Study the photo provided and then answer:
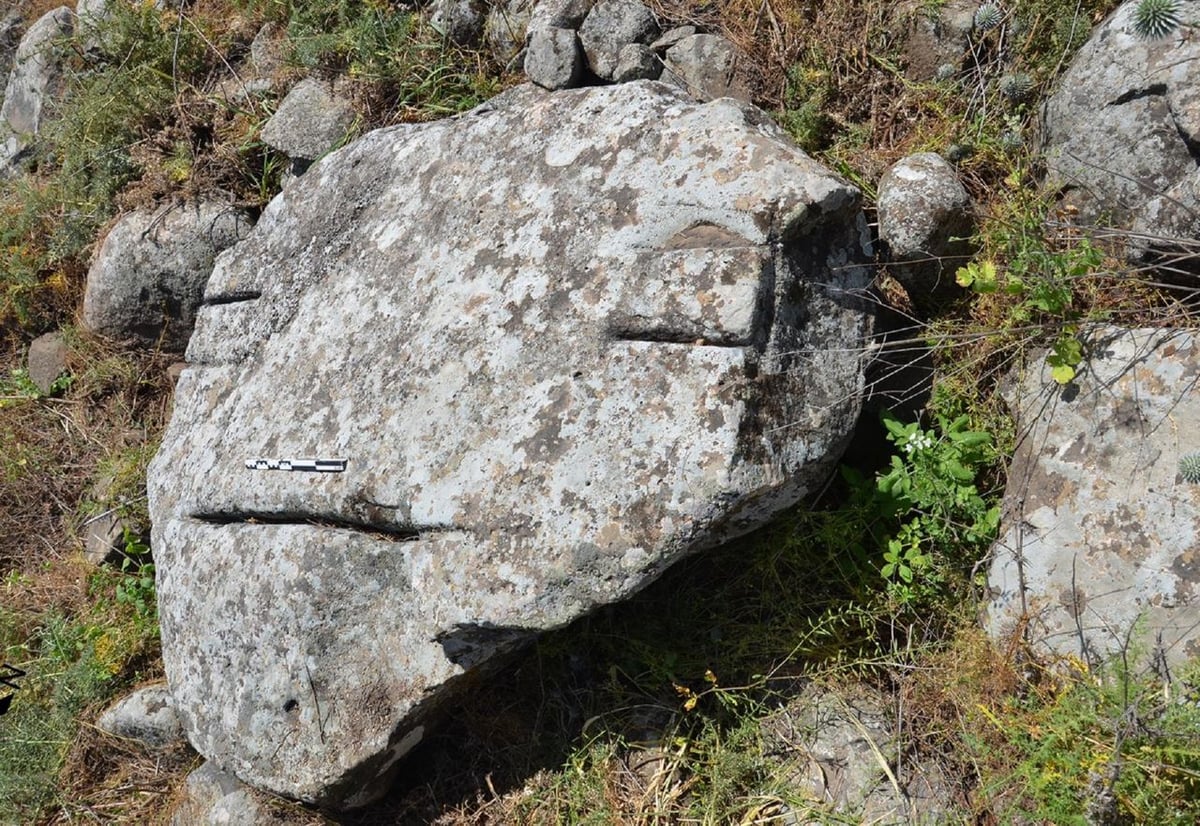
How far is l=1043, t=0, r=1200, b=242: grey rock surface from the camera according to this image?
120 inches

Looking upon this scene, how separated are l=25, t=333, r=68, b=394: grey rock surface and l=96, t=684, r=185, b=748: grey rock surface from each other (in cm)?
214

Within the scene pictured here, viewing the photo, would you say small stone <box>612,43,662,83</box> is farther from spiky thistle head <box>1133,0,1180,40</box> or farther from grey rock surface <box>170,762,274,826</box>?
grey rock surface <box>170,762,274,826</box>

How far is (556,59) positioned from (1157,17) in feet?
7.52

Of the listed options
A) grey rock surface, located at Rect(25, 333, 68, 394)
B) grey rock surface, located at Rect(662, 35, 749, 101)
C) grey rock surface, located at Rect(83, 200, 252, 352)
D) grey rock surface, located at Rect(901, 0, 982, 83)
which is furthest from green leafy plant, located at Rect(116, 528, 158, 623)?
grey rock surface, located at Rect(901, 0, 982, 83)

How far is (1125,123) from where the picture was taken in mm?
3166

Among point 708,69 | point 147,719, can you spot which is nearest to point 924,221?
point 708,69

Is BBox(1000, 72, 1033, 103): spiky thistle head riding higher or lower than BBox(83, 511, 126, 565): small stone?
higher

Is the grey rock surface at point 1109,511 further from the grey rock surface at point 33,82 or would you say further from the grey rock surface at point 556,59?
the grey rock surface at point 33,82

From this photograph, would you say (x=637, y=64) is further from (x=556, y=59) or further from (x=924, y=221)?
(x=924, y=221)

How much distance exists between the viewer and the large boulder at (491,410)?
2.87 metres

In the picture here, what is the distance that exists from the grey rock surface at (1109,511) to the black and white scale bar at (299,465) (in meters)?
2.23

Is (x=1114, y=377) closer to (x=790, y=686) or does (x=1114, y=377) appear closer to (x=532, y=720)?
(x=790, y=686)

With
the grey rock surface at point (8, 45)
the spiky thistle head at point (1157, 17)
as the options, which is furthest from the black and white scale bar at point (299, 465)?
the grey rock surface at point (8, 45)

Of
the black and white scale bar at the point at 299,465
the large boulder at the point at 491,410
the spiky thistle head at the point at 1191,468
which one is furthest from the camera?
the black and white scale bar at the point at 299,465
